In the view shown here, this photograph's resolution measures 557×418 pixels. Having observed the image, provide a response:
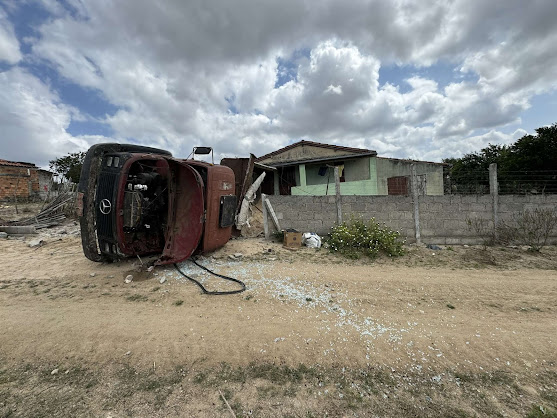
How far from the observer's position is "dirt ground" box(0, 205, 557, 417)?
5.95 ft

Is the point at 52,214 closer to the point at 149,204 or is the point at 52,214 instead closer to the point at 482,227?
the point at 149,204

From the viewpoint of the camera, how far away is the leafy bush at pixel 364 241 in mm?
5543

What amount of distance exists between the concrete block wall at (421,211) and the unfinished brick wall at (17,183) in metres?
18.1

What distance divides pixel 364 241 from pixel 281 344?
3878 mm

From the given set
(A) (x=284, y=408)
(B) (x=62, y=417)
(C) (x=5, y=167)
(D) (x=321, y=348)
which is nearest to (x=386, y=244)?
(D) (x=321, y=348)

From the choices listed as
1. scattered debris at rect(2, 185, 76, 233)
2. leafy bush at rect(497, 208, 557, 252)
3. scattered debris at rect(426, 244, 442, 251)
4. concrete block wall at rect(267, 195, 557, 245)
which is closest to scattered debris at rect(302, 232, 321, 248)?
concrete block wall at rect(267, 195, 557, 245)

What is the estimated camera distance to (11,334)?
2619 mm

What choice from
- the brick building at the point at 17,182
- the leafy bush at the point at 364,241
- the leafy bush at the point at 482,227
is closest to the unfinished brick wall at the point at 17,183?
the brick building at the point at 17,182

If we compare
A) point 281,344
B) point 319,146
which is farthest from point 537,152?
point 281,344

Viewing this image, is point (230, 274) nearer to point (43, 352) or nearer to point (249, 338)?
point (249, 338)

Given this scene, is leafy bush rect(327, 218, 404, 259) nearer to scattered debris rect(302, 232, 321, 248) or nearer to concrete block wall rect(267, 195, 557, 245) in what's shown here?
scattered debris rect(302, 232, 321, 248)

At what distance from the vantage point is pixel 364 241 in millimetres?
5723

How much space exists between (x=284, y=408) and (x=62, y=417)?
150 centimetres

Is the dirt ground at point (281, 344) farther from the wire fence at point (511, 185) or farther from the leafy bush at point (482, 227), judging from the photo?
the wire fence at point (511, 185)
